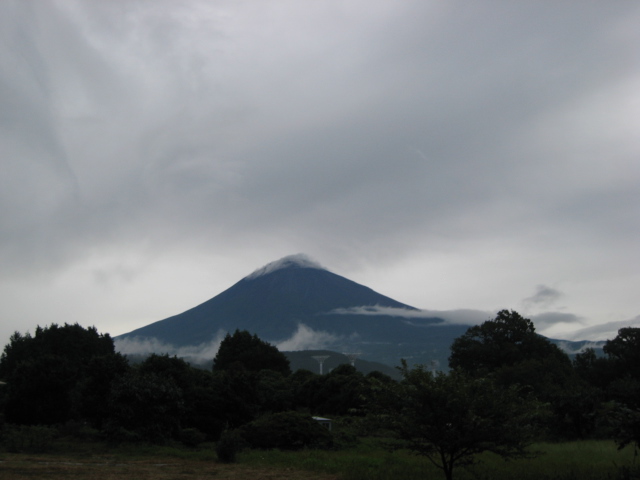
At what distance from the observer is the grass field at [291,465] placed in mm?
15672

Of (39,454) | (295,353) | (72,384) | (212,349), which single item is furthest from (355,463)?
(212,349)

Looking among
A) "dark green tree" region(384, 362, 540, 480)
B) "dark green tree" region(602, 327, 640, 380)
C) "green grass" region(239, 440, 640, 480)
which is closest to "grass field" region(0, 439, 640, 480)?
"green grass" region(239, 440, 640, 480)

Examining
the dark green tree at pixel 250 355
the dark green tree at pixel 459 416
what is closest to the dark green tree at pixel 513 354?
the dark green tree at pixel 250 355

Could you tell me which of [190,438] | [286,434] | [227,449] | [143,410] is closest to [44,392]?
[143,410]

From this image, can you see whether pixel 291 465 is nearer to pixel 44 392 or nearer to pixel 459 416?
pixel 459 416

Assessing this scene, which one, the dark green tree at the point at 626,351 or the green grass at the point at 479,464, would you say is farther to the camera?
the dark green tree at the point at 626,351

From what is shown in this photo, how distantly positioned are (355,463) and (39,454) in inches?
475

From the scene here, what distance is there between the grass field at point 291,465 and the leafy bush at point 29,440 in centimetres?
63

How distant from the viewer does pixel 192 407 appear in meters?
29.8

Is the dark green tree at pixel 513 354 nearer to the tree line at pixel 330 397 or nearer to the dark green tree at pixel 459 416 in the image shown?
the tree line at pixel 330 397

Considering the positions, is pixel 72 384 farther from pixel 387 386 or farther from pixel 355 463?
pixel 387 386

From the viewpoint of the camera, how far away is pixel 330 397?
146ft

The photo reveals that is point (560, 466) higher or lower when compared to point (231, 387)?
lower

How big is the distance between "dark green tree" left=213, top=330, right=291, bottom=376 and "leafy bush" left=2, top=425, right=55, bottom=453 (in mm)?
41982
